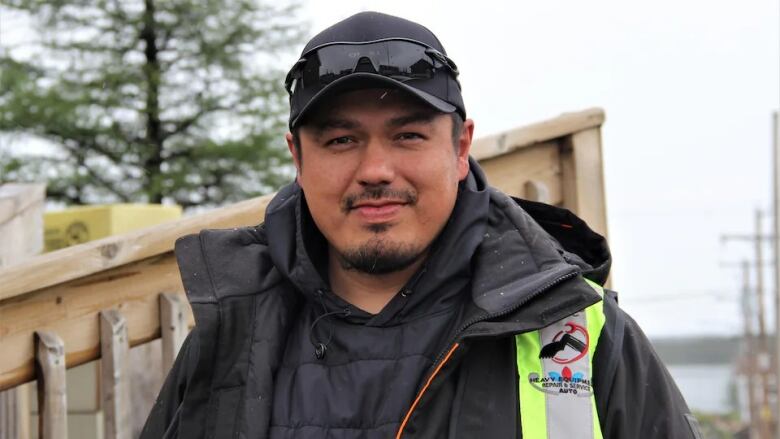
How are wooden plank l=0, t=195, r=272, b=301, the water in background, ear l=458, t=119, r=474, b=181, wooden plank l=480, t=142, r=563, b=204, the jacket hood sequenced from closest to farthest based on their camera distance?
the jacket hood < ear l=458, t=119, r=474, b=181 < wooden plank l=0, t=195, r=272, b=301 < wooden plank l=480, t=142, r=563, b=204 < the water in background

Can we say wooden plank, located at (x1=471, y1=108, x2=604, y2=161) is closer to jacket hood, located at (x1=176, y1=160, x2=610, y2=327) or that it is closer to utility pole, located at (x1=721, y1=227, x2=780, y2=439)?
jacket hood, located at (x1=176, y1=160, x2=610, y2=327)

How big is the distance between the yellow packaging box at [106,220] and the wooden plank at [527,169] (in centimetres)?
341

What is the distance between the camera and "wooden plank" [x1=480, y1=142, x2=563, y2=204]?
152 inches

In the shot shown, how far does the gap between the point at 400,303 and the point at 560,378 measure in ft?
1.36

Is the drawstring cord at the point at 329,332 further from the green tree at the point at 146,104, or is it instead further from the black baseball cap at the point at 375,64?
the green tree at the point at 146,104

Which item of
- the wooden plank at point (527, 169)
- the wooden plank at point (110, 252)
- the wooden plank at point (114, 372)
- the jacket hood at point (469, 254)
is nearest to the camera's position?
the jacket hood at point (469, 254)

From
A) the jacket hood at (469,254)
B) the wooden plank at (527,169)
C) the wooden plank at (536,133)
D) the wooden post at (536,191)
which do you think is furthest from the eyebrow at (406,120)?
the wooden post at (536,191)

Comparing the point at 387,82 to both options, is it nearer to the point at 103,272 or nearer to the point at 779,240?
the point at 103,272

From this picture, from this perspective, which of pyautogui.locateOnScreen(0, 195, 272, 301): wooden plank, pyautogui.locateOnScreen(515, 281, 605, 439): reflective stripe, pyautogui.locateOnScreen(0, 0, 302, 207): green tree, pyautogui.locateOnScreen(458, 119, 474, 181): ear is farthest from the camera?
pyautogui.locateOnScreen(0, 0, 302, 207): green tree

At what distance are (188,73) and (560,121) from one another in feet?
42.8

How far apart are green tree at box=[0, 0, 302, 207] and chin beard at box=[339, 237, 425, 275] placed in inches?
524

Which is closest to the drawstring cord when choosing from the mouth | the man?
the man

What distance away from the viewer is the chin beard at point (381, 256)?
229 centimetres

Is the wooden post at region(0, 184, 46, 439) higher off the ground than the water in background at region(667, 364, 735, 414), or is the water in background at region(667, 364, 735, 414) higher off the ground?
the wooden post at region(0, 184, 46, 439)
